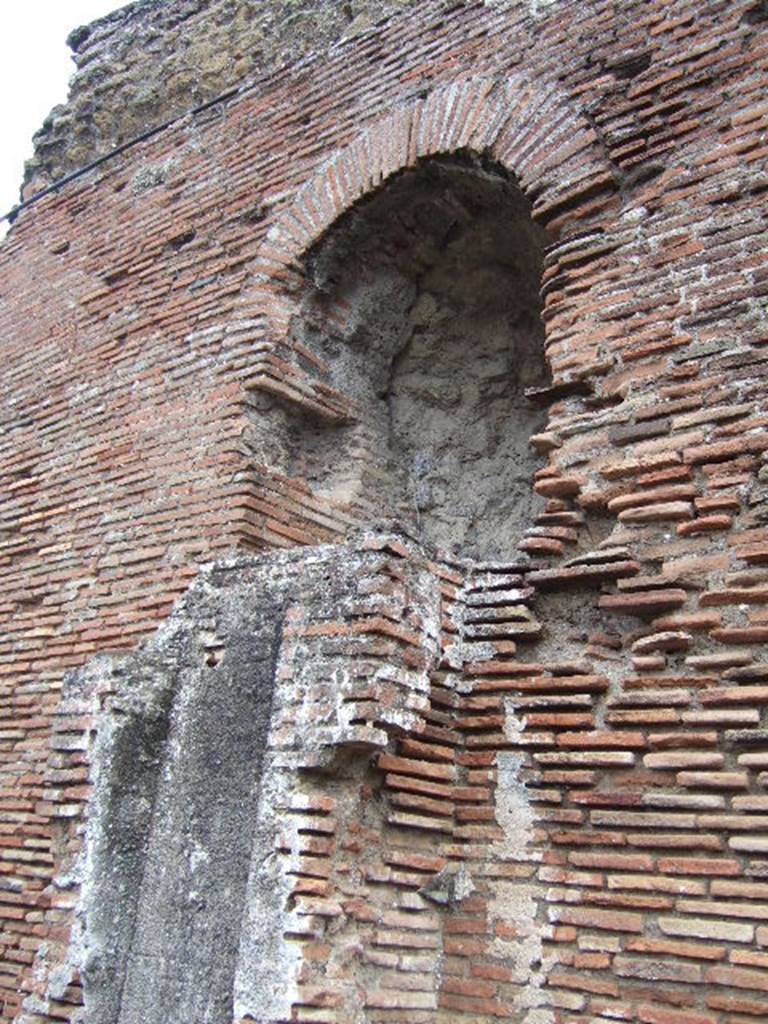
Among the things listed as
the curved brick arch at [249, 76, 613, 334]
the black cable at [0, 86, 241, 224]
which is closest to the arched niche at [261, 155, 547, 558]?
the curved brick arch at [249, 76, 613, 334]

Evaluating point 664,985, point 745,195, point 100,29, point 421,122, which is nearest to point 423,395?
point 421,122

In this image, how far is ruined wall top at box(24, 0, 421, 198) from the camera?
5.78 m

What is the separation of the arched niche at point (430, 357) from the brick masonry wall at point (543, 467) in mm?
153

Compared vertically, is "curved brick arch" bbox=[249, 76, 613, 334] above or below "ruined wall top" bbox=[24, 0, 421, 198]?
below

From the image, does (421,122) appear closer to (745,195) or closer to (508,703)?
(745,195)

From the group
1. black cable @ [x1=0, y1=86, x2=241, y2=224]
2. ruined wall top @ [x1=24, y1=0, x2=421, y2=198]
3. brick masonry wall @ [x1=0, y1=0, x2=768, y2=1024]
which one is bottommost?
brick masonry wall @ [x1=0, y1=0, x2=768, y2=1024]

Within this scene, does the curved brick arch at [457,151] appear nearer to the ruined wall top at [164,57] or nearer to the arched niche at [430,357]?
the arched niche at [430,357]

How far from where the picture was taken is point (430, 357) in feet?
17.4

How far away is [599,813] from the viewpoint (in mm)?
2930

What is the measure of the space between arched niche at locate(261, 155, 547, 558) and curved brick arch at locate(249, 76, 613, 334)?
10cm

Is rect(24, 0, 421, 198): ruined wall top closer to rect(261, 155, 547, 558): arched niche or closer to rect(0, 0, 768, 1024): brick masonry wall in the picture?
rect(0, 0, 768, 1024): brick masonry wall

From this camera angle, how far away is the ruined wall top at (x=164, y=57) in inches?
227

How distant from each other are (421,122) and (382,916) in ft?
11.4

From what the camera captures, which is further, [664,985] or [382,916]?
[382,916]
